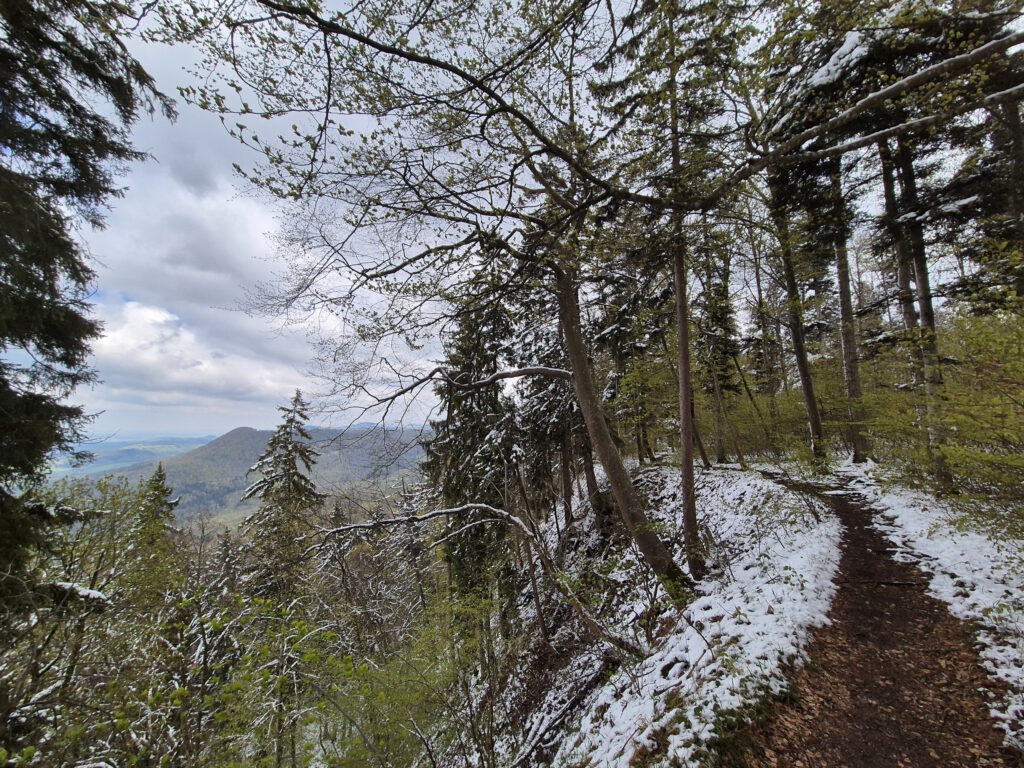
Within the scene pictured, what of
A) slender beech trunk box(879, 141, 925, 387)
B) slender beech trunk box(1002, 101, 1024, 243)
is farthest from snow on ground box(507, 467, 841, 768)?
slender beech trunk box(1002, 101, 1024, 243)

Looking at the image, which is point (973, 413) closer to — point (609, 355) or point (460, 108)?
point (460, 108)

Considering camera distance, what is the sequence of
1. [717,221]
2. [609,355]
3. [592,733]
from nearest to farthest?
[592,733] < [717,221] < [609,355]

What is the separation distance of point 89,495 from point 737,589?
1246cm

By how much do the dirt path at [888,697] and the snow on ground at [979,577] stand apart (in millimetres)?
113

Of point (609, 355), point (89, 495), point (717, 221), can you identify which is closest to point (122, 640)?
point (89, 495)

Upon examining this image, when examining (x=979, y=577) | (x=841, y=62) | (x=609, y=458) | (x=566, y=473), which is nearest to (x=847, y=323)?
(x=841, y=62)

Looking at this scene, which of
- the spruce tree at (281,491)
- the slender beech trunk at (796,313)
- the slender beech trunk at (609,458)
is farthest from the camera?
the spruce tree at (281,491)

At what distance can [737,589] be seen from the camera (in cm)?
516

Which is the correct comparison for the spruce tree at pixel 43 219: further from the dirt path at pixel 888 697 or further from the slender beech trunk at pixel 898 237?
the slender beech trunk at pixel 898 237

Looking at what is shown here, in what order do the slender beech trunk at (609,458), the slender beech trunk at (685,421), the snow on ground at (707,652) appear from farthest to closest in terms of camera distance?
the slender beech trunk at (685,421)
the slender beech trunk at (609,458)
the snow on ground at (707,652)

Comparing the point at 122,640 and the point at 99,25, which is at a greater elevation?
the point at 99,25

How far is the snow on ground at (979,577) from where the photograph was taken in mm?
3016

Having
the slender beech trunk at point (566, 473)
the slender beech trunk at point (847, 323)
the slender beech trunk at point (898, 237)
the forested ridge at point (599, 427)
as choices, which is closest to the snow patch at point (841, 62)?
the forested ridge at point (599, 427)

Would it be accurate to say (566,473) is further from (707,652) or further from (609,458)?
(707,652)
